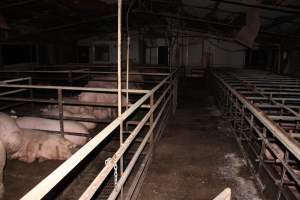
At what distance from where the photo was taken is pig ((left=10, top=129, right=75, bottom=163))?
14.1 ft

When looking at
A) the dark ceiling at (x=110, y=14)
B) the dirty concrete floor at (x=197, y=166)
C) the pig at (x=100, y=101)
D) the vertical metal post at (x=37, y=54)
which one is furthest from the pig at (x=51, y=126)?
the vertical metal post at (x=37, y=54)

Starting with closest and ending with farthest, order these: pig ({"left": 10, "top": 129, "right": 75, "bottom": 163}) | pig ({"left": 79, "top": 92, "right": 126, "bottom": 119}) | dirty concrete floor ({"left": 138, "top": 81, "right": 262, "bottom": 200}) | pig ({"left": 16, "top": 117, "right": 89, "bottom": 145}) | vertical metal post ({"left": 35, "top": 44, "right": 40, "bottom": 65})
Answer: dirty concrete floor ({"left": 138, "top": 81, "right": 262, "bottom": 200}), pig ({"left": 10, "top": 129, "right": 75, "bottom": 163}), pig ({"left": 16, "top": 117, "right": 89, "bottom": 145}), pig ({"left": 79, "top": 92, "right": 126, "bottom": 119}), vertical metal post ({"left": 35, "top": 44, "right": 40, "bottom": 65})

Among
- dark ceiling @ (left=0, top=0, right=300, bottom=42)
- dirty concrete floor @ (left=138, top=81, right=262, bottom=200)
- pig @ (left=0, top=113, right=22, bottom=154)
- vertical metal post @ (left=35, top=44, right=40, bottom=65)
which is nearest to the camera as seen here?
dirty concrete floor @ (left=138, top=81, right=262, bottom=200)

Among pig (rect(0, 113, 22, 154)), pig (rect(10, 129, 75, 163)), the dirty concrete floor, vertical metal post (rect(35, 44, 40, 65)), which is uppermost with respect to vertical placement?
vertical metal post (rect(35, 44, 40, 65))

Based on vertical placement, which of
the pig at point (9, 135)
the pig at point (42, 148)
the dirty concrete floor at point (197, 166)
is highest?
the pig at point (9, 135)

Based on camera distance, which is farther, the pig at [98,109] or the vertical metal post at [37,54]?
the vertical metal post at [37,54]

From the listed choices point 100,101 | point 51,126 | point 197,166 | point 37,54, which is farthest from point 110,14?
point 197,166

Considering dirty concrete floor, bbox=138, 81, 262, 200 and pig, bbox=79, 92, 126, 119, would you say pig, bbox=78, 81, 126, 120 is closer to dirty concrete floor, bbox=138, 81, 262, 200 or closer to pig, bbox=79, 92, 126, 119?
pig, bbox=79, 92, 126, 119

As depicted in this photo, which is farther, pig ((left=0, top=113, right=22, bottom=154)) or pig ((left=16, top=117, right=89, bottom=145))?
pig ((left=16, top=117, right=89, bottom=145))

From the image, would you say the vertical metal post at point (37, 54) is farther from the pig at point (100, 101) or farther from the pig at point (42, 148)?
the pig at point (42, 148)

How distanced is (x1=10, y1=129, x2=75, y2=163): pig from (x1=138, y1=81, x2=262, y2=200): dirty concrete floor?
1.46 m

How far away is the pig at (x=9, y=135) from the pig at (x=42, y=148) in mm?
88

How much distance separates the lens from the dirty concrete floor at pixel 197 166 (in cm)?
359

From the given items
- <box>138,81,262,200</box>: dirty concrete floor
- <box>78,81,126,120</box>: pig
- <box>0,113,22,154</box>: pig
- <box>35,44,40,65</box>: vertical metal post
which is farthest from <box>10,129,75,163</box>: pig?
<box>35,44,40,65</box>: vertical metal post
